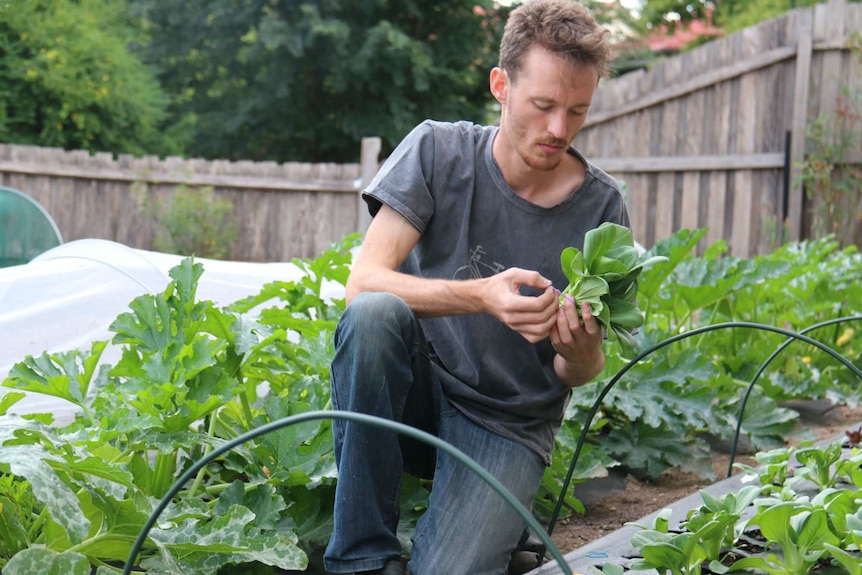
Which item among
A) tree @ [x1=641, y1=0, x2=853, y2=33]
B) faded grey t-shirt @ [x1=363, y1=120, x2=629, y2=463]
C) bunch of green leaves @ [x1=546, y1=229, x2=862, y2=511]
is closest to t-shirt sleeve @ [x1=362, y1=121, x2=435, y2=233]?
faded grey t-shirt @ [x1=363, y1=120, x2=629, y2=463]

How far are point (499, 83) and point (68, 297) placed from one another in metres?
1.76

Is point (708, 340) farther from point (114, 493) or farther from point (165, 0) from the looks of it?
point (165, 0)

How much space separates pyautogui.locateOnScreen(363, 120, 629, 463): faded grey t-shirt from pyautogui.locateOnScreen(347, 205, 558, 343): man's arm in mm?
86

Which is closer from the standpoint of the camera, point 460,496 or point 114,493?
point 114,493

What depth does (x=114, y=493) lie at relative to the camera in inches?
74.5

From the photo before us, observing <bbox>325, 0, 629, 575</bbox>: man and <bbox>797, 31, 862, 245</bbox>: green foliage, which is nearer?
<bbox>325, 0, 629, 575</bbox>: man

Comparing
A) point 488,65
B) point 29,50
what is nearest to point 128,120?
point 29,50

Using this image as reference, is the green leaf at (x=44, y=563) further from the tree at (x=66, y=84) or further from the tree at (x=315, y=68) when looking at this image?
the tree at (x=315, y=68)

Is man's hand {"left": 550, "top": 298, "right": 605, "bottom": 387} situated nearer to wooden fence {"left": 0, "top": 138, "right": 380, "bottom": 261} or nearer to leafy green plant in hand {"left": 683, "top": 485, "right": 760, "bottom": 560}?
leafy green plant in hand {"left": 683, "top": 485, "right": 760, "bottom": 560}

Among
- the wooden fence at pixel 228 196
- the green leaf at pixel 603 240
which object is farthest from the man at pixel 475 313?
the wooden fence at pixel 228 196

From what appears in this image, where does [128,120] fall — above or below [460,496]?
above

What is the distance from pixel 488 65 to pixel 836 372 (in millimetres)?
11519

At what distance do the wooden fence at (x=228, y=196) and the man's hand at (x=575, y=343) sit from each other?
7.62m

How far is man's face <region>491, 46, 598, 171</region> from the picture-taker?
227cm
